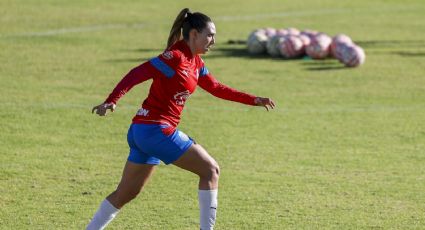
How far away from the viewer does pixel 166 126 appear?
892 centimetres

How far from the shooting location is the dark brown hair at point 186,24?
358 inches

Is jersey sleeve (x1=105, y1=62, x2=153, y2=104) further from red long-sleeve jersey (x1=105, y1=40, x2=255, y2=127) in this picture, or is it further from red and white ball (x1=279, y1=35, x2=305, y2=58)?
red and white ball (x1=279, y1=35, x2=305, y2=58)

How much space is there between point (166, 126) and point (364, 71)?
12.6 metres

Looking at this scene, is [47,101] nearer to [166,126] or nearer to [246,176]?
[246,176]

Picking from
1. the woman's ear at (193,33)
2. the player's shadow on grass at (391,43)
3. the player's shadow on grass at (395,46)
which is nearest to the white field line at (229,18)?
the player's shadow on grass at (391,43)

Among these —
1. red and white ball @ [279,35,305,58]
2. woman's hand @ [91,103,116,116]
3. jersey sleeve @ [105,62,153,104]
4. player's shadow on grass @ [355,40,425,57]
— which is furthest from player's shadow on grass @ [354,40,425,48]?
woman's hand @ [91,103,116,116]

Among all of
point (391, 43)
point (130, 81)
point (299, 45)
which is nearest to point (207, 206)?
point (130, 81)

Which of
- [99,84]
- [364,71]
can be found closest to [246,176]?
[99,84]

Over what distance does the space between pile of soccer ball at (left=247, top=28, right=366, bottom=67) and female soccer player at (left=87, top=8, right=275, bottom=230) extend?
42.0ft

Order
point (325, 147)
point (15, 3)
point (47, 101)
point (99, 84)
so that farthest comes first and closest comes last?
point (15, 3), point (99, 84), point (47, 101), point (325, 147)

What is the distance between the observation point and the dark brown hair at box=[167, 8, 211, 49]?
9.09 metres

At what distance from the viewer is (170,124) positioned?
8984mm

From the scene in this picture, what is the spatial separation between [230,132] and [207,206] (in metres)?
6.17

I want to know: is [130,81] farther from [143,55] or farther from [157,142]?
[143,55]
